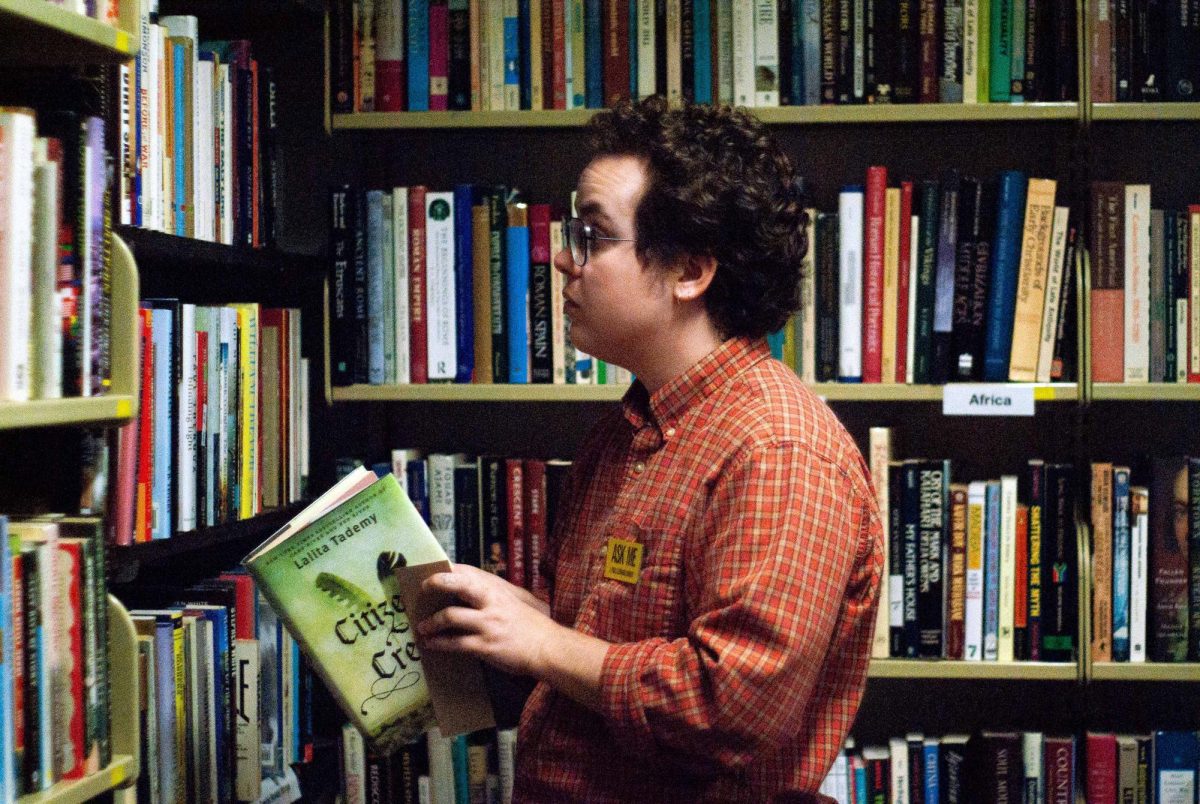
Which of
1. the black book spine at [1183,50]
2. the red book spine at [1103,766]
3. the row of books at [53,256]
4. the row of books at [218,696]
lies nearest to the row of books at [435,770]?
the row of books at [218,696]

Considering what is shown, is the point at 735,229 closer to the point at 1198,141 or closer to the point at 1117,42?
the point at 1117,42

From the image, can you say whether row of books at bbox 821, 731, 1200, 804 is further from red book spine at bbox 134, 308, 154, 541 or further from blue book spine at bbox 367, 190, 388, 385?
red book spine at bbox 134, 308, 154, 541

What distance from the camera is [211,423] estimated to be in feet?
5.84

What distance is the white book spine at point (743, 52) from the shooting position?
82.0 inches

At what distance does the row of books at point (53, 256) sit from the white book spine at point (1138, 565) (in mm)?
1605

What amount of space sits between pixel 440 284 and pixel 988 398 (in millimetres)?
944

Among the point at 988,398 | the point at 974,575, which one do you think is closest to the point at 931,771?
the point at 974,575

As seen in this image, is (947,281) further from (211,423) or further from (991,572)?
Result: (211,423)

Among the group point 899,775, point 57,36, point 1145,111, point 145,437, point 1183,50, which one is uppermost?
A: point 1183,50

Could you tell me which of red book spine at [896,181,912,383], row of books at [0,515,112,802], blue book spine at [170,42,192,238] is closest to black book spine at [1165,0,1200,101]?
red book spine at [896,181,912,383]

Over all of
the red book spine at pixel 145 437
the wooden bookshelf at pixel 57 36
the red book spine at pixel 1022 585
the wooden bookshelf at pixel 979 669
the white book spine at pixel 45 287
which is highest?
the wooden bookshelf at pixel 57 36

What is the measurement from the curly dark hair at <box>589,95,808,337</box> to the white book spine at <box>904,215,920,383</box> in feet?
2.03

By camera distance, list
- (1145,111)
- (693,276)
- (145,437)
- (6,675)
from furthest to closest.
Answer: (1145,111) → (145,437) → (693,276) → (6,675)

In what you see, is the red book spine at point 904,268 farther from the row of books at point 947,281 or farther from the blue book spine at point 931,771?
the blue book spine at point 931,771
